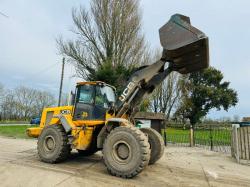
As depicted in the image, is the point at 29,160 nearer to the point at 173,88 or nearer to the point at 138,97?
the point at 138,97

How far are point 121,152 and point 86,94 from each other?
2174 millimetres

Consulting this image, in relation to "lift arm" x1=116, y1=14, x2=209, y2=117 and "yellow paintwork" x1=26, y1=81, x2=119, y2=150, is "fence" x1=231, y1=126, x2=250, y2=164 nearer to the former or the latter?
"lift arm" x1=116, y1=14, x2=209, y2=117

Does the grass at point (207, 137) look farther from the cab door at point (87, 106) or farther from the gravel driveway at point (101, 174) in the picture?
the cab door at point (87, 106)

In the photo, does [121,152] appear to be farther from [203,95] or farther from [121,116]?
[203,95]

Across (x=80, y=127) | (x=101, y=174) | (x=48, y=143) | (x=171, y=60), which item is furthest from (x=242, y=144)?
(x=48, y=143)

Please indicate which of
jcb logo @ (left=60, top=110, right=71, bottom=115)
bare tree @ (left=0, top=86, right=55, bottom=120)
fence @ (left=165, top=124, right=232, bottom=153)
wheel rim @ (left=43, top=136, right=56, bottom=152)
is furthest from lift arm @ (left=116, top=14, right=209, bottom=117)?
bare tree @ (left=0, top=86, right=55, bottom=120)

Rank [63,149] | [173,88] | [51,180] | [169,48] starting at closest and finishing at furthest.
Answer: [51,180] < [169,48] < [63,149] < [173,88]

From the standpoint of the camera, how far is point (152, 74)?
6270 mm

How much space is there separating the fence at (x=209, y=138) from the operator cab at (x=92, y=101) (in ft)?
21.2

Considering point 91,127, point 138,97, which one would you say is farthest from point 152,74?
point 91,127

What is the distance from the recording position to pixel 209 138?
39.2 feet

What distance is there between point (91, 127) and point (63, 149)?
97 centimetres

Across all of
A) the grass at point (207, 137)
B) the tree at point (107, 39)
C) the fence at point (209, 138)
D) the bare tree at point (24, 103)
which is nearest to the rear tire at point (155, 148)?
the fence at point (209, 138)

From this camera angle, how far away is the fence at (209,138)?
1135 centimetres
